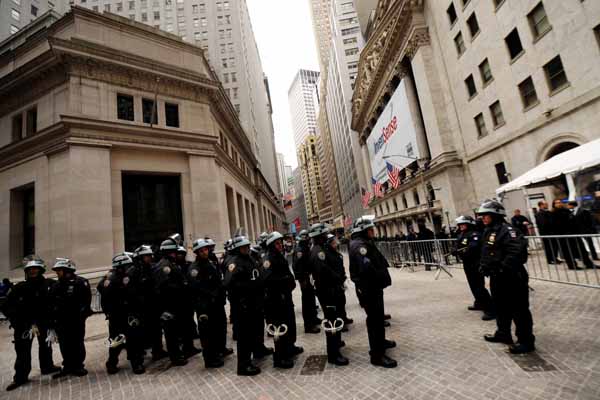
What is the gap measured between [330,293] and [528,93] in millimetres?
19749

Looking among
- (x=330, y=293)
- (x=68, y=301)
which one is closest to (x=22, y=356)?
(x=68, y=301)

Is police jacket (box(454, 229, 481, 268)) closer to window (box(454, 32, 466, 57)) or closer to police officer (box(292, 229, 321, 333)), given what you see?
police officer (box(292, 229, 321, 333))

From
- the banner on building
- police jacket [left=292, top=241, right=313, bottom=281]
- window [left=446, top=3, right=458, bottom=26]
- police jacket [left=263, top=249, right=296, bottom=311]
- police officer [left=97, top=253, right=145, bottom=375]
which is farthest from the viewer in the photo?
the banner on building

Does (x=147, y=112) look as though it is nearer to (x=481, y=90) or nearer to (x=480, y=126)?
(x=481, y=90)

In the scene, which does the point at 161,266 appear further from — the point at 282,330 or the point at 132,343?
the point at 282,330

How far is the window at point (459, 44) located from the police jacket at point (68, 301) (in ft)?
87.8

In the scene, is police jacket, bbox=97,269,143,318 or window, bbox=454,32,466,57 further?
window, bbox=454,32,466,57

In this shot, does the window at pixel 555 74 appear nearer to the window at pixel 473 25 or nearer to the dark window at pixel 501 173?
the dark window at pixel 501 173

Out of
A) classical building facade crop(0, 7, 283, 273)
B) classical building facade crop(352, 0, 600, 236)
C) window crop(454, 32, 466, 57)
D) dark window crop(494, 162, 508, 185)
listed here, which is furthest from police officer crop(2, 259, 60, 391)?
window crop(454, 32, 466, 57)

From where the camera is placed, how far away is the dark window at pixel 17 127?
1662 centimetres

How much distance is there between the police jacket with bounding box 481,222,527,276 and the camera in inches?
154

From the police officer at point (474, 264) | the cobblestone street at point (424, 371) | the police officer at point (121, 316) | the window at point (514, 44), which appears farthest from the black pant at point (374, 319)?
the window at point (514, 44)

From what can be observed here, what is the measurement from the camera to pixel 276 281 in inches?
184

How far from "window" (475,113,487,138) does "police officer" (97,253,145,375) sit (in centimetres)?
2362
